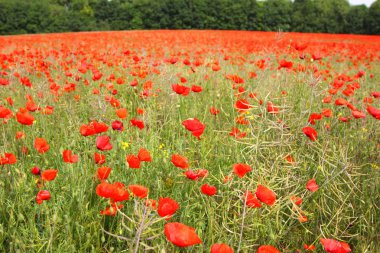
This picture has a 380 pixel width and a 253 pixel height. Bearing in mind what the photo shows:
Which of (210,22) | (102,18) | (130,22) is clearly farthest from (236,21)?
(102,18)

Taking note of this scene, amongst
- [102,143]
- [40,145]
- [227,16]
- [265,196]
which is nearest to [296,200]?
[265,196]

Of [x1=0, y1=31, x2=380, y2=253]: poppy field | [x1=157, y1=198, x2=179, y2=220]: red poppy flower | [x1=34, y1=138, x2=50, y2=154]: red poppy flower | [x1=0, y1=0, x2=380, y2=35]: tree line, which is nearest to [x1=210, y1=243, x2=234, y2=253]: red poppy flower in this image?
[x1=0, y1=31, x2=380, y2=253]: poppy field

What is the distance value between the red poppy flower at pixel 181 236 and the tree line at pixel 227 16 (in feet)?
102

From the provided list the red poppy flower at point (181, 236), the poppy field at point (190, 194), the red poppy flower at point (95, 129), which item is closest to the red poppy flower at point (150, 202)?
the poppy field at point (190, 194)

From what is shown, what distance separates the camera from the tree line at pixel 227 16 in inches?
1197

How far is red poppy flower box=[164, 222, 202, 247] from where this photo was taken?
97 centimetres

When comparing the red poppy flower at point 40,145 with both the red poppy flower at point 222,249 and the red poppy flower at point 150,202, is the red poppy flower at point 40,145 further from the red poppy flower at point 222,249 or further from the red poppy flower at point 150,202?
the red poppy flower at point 222,249

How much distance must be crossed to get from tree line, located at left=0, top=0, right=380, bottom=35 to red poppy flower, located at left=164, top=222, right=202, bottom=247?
102 feet

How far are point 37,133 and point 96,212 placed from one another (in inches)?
48.7

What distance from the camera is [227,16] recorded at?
1245 inches

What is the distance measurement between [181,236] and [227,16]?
3237 centimetres

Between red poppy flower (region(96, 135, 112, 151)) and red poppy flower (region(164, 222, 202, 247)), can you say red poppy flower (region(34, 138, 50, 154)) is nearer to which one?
red poppy flower (region(96, 135, 112, 151))

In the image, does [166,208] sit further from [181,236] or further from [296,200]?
[296,200]

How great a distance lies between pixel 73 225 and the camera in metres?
1.63
